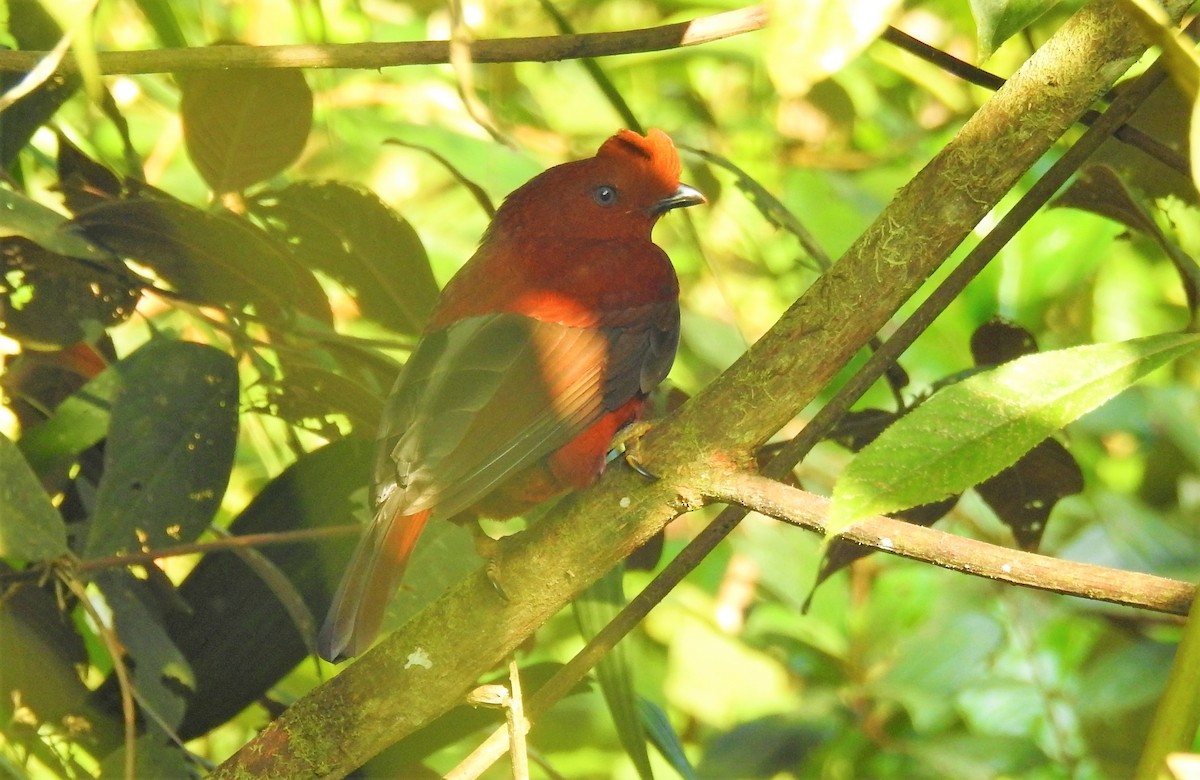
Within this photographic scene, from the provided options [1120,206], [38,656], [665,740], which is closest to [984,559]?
[1120,206]

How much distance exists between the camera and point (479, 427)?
2170 mm

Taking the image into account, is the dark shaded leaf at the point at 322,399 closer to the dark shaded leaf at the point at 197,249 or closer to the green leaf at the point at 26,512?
the dark shaded leaf at the point at 197,249

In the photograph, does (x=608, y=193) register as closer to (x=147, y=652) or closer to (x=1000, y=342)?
(x=1000, y=342)

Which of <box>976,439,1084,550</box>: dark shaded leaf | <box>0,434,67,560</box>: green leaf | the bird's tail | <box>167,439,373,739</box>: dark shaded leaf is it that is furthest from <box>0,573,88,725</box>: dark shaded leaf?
<box>976,439,1084,550</box>: dark shaded leaf

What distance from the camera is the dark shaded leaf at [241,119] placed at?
2.15 metres

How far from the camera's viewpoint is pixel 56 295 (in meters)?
2.04

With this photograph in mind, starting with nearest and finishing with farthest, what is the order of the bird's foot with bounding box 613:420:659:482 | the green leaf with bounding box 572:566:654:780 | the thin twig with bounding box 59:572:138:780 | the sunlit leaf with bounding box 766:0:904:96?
1. the sunlit leaf with bounding box 766:0:904:96
2. the bird's foot with bounding box 613:420:659:482
3. the thin twig with bounding box 59:572:138:780
4. the green leaf with bounding box 572:566:654:780

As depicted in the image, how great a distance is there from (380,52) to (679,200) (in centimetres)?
128

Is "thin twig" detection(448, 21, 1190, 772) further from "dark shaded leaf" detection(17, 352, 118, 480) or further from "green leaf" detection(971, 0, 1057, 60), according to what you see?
"dark shaded leaf" detection(17, 352, 118, 480)

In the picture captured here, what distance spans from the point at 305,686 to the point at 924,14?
10.9 ft

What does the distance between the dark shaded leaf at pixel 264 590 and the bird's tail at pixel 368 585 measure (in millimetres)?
127

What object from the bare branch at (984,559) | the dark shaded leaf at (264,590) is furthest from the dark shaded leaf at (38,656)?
the bare branch at (984,559)

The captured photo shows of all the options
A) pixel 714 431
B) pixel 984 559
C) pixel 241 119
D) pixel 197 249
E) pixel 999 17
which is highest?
pixel 241 119

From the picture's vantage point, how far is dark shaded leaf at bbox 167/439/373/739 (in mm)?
2055
